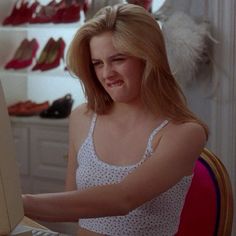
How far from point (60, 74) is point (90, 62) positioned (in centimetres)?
170

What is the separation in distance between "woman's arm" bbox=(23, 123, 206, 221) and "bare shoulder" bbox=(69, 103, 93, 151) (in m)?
0.27

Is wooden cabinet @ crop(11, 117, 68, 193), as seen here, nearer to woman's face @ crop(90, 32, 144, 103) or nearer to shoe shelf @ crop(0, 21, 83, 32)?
shoe shelf @ crop(0, 21, 83, 32)

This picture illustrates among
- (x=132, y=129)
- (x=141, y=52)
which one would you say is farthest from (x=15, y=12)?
(x=141, y=52)

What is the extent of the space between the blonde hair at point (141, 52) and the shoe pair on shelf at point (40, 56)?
1694 mm

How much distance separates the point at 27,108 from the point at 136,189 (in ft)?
6.88

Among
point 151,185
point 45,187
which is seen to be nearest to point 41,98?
point 45,187

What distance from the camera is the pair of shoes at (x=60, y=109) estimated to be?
2.90 meters

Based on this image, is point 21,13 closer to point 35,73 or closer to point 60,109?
point 35,73

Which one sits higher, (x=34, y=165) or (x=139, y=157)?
(x=139, y=157)

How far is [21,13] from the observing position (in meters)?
2.99

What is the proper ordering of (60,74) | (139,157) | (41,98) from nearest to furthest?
(139,157), (60,74), (41,98)

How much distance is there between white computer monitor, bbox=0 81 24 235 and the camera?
772mm

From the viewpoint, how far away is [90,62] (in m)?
1.24

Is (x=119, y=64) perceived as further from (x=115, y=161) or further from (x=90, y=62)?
(x=115, y=161)
